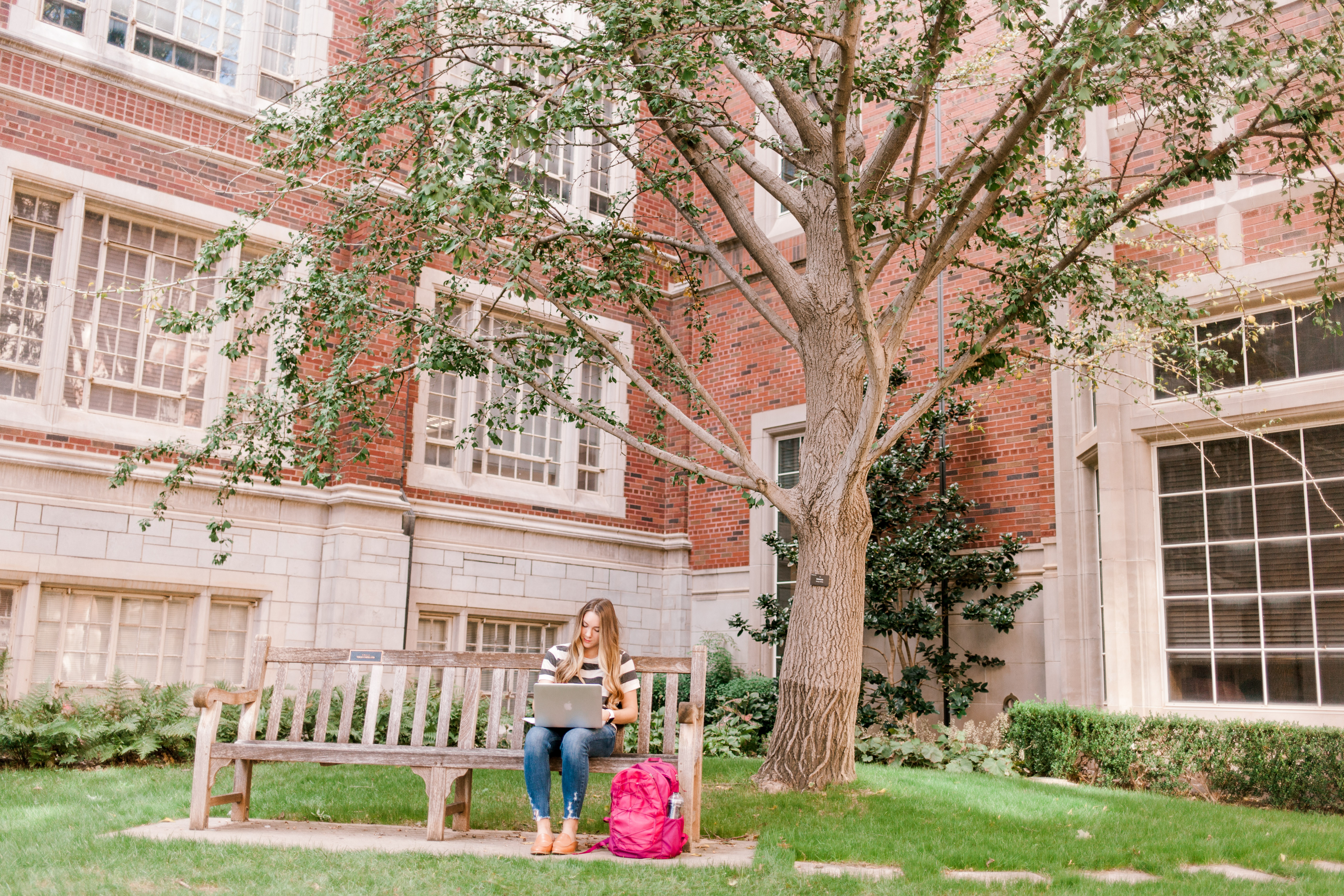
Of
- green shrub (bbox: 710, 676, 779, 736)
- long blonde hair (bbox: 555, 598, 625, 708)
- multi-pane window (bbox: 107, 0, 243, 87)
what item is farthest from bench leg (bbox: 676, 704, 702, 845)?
multi-pane window (bbox: 107, 0, 243, 87)

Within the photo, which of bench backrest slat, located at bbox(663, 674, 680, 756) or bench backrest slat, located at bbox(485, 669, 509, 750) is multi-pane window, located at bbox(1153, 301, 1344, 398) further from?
bench backrest slat, located at bbox(485, 669, 509, 750)

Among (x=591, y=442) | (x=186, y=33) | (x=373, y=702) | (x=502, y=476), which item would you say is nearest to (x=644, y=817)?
(x=373, y=702)

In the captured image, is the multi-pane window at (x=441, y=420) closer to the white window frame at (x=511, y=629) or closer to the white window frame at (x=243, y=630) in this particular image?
the white window frame at (x=511, y=629)

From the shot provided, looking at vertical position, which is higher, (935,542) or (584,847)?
(935,542)

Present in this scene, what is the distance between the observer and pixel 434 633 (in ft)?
40.4

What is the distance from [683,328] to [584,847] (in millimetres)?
9985

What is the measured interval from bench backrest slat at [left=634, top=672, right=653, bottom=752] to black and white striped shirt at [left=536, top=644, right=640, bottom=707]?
0.04m

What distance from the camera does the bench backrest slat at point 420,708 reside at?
5750 millimetres

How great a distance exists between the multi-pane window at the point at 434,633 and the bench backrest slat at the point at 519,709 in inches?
253

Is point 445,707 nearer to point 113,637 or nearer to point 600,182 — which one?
point 113,637

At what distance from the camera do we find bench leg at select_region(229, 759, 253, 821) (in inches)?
227

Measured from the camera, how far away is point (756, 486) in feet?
24.5

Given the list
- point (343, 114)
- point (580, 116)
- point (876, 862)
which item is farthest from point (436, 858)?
point (343, 114)

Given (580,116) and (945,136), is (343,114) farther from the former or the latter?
(945,136)
